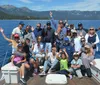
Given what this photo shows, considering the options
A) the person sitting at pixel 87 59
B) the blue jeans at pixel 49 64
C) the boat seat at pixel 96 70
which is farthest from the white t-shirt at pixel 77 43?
the blue jeans at pixel 49 64

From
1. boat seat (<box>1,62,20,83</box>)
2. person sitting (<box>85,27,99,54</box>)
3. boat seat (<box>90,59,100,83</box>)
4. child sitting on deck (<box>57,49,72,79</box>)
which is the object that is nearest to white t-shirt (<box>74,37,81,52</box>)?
person sitting (<box>85,27,99,54</box>)

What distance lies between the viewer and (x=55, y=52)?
10.1 meters

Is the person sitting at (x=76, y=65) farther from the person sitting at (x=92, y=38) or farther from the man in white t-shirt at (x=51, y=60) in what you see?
the person sitting at (x=92, y=38)

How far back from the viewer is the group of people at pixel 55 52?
9414 millimetres

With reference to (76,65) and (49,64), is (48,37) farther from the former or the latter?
(76,65)

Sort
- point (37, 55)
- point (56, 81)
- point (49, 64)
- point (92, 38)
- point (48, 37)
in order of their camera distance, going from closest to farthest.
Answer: point (56, 81) → point (49, 64) → point (37, 55) → point (92, 38) → point (48, 37)

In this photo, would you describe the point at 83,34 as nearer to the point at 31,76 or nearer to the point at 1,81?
the point at 31,76

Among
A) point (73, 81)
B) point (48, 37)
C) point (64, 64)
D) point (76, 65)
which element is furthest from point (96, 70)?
point (48, 37)

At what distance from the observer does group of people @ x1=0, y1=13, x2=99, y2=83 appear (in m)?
9.41

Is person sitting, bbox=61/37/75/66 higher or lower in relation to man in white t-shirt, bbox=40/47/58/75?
higher

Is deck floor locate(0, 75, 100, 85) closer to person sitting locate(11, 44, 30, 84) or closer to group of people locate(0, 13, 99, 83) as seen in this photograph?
group of people locate(0, 13, 99, 83)

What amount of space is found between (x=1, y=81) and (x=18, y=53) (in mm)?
1203

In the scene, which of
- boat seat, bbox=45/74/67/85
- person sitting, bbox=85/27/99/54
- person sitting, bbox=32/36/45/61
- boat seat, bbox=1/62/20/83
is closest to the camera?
boat seat, bbox=45/74/67/85

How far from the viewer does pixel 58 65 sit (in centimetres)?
1003
